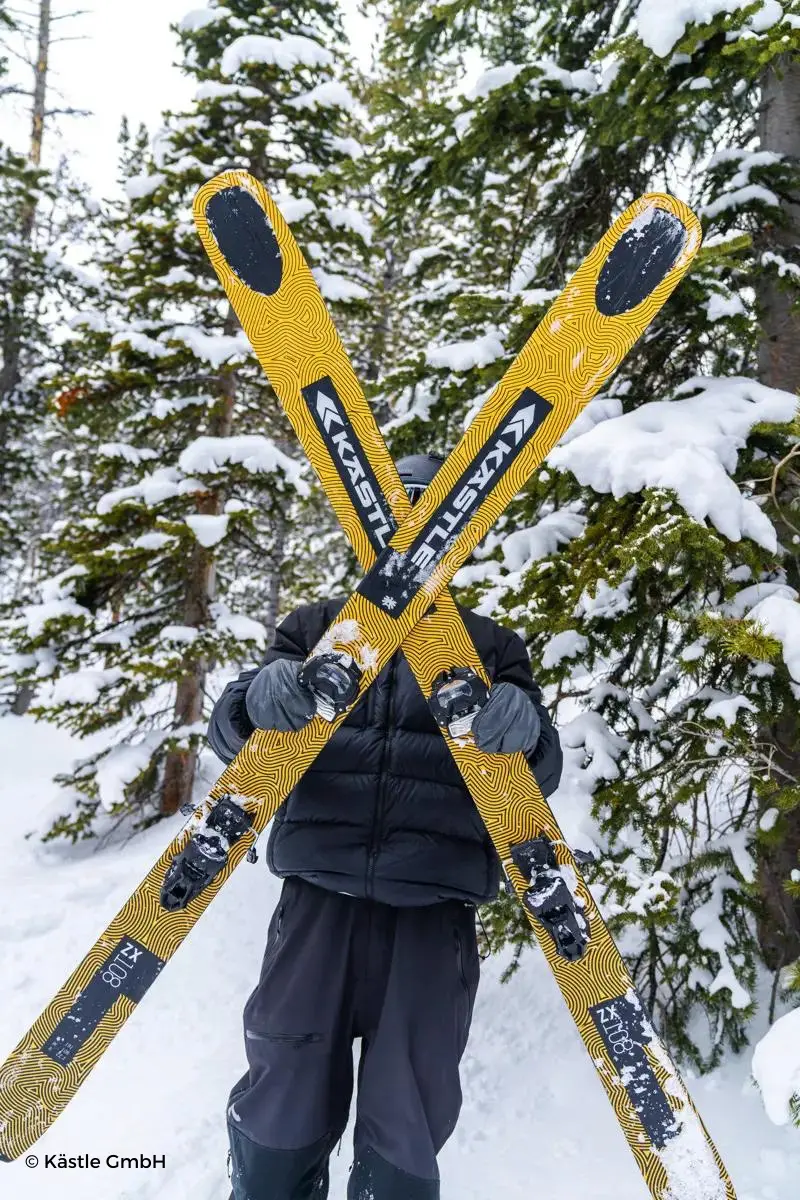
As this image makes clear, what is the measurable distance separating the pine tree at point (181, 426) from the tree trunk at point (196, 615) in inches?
0.7

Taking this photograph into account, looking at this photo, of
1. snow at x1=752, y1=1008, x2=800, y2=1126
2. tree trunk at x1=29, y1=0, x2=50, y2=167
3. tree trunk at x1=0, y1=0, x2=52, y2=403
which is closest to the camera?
snow at x1=752, y1=1008, x2=800, y2=1126

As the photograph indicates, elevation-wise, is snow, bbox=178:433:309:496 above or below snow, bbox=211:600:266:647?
above

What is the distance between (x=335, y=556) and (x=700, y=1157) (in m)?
13.3

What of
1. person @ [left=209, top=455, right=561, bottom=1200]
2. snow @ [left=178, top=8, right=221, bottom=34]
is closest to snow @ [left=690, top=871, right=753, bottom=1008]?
person @ [left=209, top=455, right=561, bottom=1200]

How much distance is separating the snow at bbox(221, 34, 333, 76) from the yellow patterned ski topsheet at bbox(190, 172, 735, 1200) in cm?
630

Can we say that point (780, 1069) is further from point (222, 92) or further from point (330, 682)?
point (222, 92)

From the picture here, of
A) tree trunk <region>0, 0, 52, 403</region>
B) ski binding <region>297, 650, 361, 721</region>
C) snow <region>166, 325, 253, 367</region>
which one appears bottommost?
ski binding <region>297, 650, 361, 721</region>

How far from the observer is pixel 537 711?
2225 mm

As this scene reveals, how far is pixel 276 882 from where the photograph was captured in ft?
21.0

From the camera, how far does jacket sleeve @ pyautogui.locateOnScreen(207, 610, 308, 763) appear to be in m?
2.24

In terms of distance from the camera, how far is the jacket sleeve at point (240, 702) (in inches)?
88.2

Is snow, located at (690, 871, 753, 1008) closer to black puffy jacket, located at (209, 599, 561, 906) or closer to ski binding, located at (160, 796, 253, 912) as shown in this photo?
black puffy jacket, located at (209, 599, 561, 906)

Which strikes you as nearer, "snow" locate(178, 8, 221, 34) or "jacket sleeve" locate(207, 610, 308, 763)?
"jacket sleeve" locate(207, 610, 308, 763)

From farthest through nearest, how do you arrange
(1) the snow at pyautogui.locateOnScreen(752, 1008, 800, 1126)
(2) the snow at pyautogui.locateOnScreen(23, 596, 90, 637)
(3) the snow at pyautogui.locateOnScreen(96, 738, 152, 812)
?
(3) the snow at pyautogui.locateOnScreen(96, 738, 152, 812) → (2) the snow at pyautogui.locateOnScreen(23, 596, 90, 637) → (1) the snow at pyautogui.locateOnScreen(752, 1008, 800, 1126)
